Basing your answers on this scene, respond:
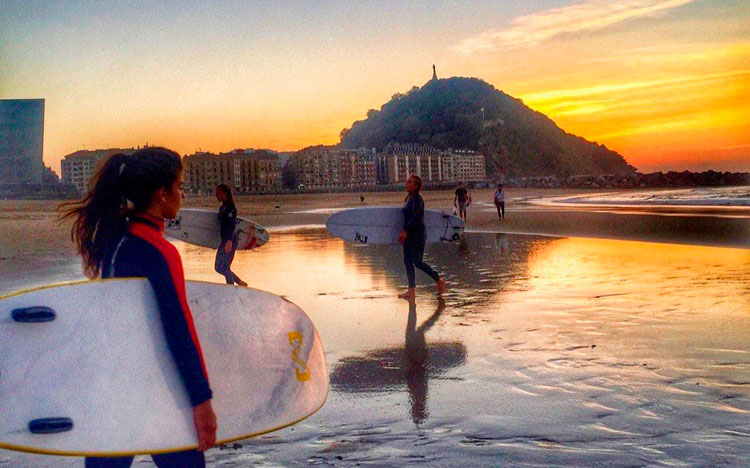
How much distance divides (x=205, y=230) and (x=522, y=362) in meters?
8.20

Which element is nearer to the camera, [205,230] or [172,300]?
[172,300]

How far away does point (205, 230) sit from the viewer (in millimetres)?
13227

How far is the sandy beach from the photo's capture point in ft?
14.4

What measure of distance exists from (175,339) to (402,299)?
26.0ft

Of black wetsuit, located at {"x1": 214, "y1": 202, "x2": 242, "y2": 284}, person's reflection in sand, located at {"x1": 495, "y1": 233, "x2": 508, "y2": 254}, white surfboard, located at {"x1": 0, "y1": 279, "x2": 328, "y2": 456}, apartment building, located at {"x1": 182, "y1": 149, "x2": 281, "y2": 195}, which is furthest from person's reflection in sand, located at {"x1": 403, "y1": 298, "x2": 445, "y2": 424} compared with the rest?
apartment building, located at {"x1": 182, "y1": 149, "x2": 281, "y2": 195}

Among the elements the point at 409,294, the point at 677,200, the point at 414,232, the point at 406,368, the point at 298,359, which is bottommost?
the point at 406,368

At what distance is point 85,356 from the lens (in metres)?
2.46

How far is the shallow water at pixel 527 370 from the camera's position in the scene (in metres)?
4.37

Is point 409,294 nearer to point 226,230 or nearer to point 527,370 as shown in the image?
point 226,230

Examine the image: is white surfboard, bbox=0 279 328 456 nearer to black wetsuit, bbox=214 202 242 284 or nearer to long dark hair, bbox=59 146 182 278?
long dark hair, bbox=59 146 182 278

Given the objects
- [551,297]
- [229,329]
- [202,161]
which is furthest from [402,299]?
[202,161]

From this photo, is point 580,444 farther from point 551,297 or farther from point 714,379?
point 551,297

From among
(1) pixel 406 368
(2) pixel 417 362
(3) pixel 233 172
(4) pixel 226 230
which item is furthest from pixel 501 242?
(3) pixel 233 172

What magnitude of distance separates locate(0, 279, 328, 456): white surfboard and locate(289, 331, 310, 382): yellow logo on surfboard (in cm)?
20
